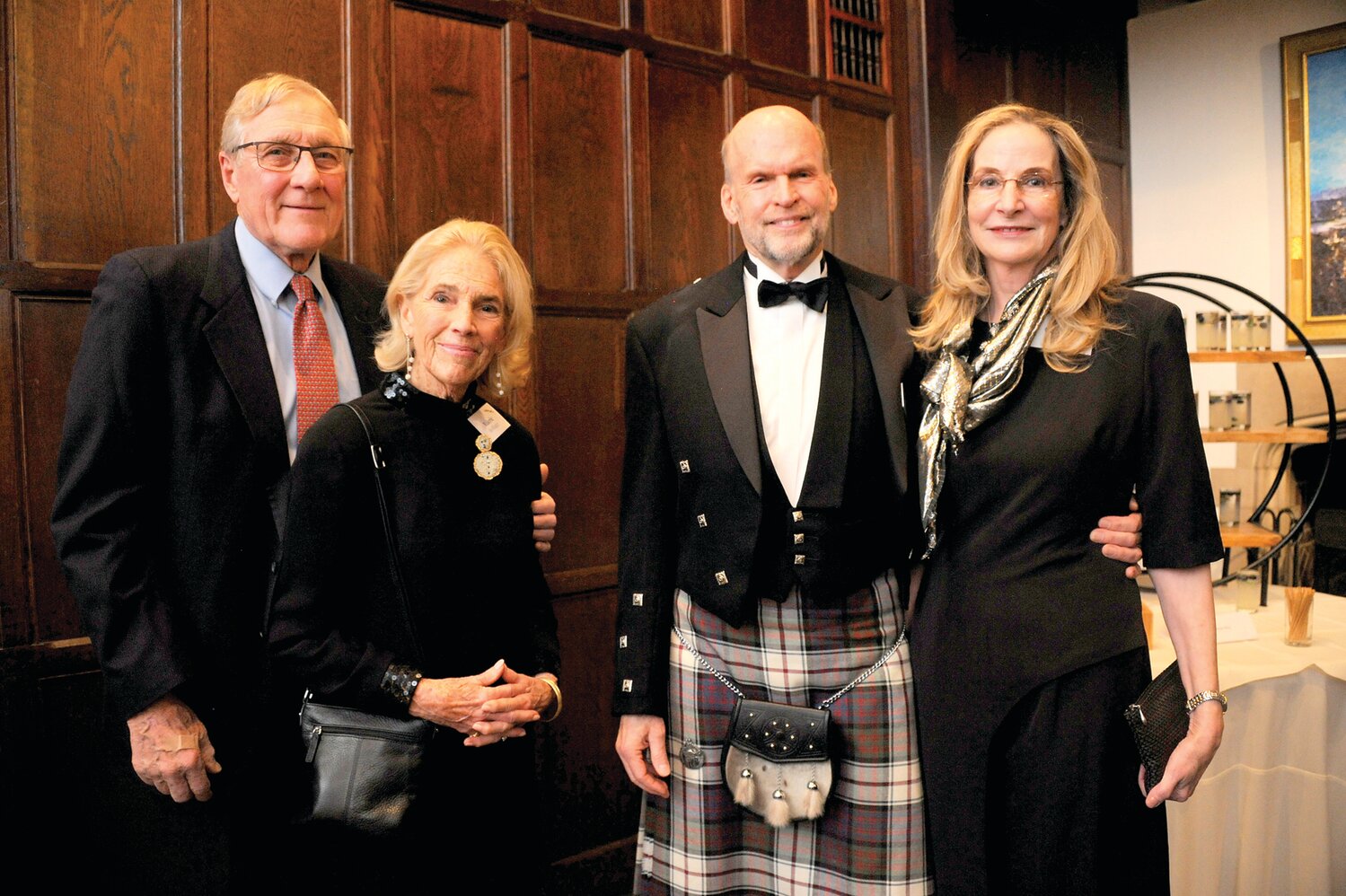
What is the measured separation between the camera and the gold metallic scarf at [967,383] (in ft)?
5.75

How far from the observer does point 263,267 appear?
188cm

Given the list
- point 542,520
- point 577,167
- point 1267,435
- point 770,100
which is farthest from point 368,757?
point 1267,435

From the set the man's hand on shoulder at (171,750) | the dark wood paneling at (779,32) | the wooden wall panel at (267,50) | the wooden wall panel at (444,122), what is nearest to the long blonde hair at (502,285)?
the man's hand on shoulder at (171,750)

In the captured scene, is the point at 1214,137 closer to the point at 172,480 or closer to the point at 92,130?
the point at 92,130

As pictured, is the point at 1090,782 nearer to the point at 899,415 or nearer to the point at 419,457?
the point at 899,415

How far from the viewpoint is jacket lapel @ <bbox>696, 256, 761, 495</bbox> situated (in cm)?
184

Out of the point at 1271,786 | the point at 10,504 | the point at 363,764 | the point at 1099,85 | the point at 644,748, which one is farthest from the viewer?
the point at 1099,85

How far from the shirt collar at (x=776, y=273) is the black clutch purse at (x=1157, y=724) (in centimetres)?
90

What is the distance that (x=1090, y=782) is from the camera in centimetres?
169

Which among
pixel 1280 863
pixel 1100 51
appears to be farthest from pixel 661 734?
pixel 1100 51

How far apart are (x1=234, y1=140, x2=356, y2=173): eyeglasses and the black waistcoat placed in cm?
89

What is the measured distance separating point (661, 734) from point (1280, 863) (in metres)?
1.86

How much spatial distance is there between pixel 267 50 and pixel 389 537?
145 centimetres

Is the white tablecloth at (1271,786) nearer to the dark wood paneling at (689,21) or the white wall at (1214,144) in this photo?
the dark wood paneling at (689,21)
